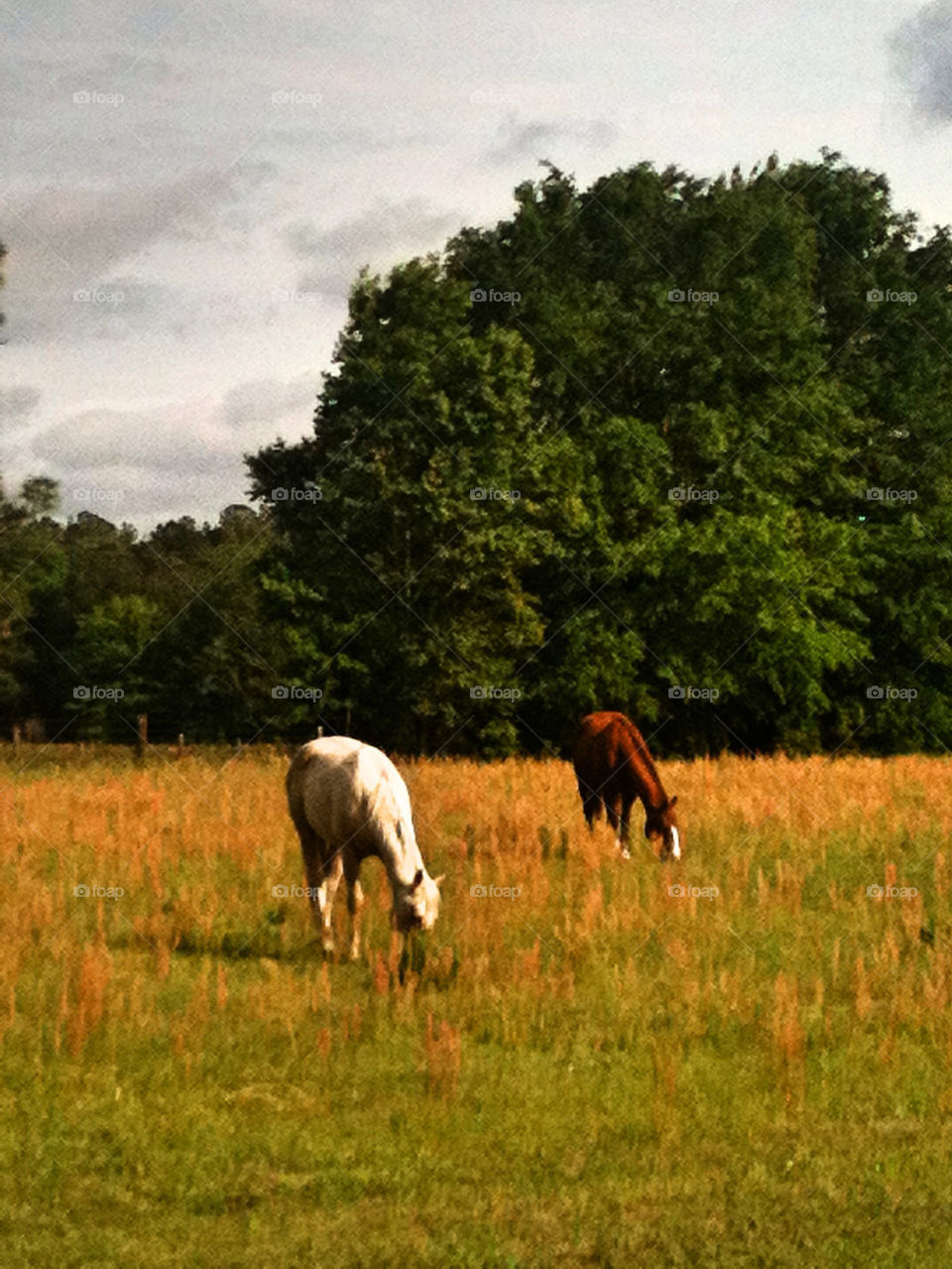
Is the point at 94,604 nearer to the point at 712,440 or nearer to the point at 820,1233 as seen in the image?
the point at 712,440

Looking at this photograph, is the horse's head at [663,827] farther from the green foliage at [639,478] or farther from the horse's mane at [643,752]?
the green foliage at [639,478]

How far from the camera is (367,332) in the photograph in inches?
1346

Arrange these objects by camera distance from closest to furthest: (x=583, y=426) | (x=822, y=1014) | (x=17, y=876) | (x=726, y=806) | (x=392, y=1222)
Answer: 1. (x=392, y=1222)
2. (x=822, y=1014)
3. (x=17, y=876)
4. (x=726, y=806)
5. (x=583, y=426)

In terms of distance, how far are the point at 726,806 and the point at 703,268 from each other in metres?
23.4

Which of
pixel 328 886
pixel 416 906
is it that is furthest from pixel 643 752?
pixel 416 906

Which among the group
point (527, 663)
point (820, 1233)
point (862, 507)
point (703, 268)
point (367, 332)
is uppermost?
point (703, 268)

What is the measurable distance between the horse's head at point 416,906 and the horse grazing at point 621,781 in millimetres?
4738

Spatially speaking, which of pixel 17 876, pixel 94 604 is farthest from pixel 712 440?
pixel 94 604

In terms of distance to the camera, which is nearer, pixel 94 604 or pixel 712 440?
pixel 712 440

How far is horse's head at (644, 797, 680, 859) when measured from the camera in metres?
14.5

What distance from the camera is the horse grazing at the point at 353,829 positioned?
403 inches

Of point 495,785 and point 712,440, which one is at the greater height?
point 712,440

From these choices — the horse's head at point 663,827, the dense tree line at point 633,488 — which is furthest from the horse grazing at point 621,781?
the dense tree line at point 633,488

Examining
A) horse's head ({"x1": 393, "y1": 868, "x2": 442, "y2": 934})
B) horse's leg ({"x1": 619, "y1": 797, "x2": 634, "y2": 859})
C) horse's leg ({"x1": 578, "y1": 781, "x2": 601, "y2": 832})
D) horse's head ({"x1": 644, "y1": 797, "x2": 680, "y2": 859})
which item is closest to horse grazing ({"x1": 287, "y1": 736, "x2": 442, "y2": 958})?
horse's head ({"x1": 393, "y1": 868, "x2": 442, "y2": 934})
